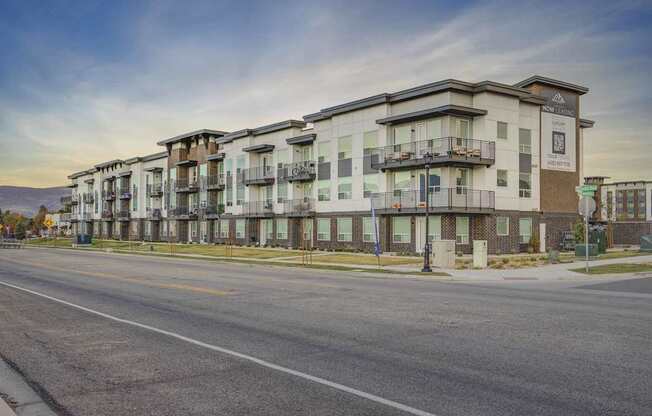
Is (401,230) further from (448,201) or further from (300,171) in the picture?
(300,171)

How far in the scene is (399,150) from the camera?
133ft

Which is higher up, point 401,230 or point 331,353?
point 401,230

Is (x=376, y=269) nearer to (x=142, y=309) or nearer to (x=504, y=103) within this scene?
(x=142, y=309)

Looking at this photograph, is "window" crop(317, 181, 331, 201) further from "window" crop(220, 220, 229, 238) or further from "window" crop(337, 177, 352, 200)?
"window" crop(220, 220, 229, 238)

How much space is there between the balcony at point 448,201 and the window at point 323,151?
9623mm

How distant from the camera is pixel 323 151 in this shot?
48312 millimetres

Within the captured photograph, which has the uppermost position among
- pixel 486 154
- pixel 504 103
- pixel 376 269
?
pixel 504 103

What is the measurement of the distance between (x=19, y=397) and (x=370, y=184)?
3800 cm

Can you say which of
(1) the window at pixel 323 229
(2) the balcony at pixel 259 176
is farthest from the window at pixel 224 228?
(1) the window at pixel 323 229

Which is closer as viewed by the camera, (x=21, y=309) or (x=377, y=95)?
(x=21, y=309)

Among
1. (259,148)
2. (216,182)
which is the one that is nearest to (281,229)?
(259,148)

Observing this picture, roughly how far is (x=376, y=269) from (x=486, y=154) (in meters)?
16.0

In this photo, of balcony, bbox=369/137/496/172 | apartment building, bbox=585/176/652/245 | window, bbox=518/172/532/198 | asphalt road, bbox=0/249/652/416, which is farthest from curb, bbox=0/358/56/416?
apartment building, bbox=585/176/652/245

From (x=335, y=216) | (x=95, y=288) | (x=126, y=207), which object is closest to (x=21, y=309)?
(x=95, y=288)
